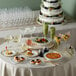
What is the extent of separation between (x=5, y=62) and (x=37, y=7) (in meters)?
2.22

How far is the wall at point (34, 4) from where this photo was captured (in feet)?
14.2

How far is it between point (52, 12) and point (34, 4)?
851 mm

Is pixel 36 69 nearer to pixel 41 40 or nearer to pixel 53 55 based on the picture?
pixel 53 55

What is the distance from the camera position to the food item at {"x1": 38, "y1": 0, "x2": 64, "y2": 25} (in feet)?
12.8

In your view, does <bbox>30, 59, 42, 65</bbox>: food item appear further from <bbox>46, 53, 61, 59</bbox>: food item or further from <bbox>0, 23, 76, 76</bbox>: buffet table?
<bbox>46, 53, 61, 59</bbox>: food item

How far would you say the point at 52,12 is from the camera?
12.9 ft

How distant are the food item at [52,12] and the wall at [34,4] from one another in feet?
1.32

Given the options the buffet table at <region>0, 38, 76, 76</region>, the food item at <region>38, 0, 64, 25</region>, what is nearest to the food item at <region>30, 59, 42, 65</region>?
the buffet table at <region>0, 38, 76, 76</region>

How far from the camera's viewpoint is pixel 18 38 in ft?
10.6

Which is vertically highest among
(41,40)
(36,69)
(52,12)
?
(52,12)

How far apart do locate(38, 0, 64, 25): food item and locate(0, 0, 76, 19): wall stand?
40 cm

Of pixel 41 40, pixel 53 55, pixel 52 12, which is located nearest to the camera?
pixel 53 55

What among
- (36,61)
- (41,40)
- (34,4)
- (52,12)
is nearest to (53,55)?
(36,61)

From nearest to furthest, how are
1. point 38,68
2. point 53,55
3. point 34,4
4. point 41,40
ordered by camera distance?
point 38,68
point 53,55
point 41,40
point 34,4
